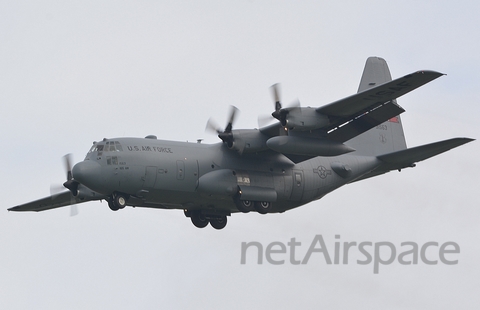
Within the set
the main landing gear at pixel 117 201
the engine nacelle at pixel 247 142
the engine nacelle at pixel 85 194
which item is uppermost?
the engine nacelle at pixel 247 142

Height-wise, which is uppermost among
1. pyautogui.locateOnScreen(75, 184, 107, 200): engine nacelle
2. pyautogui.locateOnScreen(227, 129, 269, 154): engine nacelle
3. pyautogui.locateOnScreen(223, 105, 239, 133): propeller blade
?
pyautogui.locateOnScreen(223, 105, 239, 133): propeller blade

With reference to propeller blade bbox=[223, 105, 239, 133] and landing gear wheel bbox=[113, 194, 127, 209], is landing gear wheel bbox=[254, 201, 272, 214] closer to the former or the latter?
propeller blade bbox=[223, 105, 239, 133]

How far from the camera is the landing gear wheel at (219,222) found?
30188mm

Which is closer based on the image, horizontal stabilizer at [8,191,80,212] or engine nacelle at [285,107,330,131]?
engine nacelle at [285,107,330,131]

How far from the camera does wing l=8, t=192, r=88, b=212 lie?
32159 mm

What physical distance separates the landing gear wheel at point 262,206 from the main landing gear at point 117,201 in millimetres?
4262

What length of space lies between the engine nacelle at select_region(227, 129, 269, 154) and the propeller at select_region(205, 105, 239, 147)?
0.33ft

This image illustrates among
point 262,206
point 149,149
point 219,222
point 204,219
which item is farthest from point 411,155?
point 149,149

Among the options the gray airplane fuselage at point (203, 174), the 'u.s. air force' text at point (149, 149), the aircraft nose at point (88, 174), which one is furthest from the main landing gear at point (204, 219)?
the aircraft nose at point (88, 174)

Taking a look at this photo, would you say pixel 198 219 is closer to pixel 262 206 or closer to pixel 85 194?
pixel 262 206

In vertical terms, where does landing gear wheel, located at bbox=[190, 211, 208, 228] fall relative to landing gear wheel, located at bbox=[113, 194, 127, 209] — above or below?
below

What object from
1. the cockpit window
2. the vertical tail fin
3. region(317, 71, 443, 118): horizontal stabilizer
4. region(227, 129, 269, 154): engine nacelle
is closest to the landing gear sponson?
the cockpit window

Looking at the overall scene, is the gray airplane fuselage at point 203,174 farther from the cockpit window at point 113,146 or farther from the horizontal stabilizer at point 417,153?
the horizontal stabilizer at point 417,153

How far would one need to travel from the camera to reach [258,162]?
29422 mm
